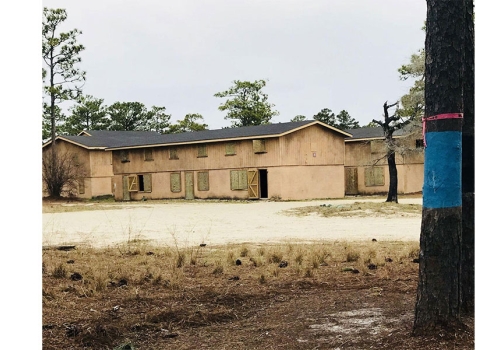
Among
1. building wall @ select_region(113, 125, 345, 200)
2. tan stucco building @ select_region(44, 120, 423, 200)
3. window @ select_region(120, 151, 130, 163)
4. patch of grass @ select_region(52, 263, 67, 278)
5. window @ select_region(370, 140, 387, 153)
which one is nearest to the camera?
patch of grass @ select_region(52, 263, 67, 278)

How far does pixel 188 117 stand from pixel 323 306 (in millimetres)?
56070

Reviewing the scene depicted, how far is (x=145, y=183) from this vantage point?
38156mm

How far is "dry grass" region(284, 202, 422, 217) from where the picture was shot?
66.2 ft

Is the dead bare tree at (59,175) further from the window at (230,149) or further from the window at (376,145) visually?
the window at (376,145)

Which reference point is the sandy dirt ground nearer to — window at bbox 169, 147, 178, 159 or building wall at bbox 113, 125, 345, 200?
building wall at bbox 113, 125, 345, 200

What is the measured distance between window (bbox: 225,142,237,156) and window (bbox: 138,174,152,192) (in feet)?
19.7

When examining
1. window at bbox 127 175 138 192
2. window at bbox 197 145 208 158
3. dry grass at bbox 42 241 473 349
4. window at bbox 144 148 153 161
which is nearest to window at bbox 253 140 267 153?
window at bbox 197 145 208 158

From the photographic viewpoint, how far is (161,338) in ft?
17.8

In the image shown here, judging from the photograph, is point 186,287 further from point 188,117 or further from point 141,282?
point 188,117

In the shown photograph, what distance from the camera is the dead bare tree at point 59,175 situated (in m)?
37.1

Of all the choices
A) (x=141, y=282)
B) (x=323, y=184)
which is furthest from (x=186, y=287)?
(x=323, y=184)

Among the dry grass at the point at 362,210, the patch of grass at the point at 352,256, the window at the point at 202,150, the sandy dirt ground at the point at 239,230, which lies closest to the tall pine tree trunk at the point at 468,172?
the patch of grass at the point at 352,256

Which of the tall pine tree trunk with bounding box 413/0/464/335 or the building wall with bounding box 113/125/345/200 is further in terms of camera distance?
the building wall with bounding box 113/125/345/200

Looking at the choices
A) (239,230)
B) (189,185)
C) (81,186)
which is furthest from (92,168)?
(239,230)
